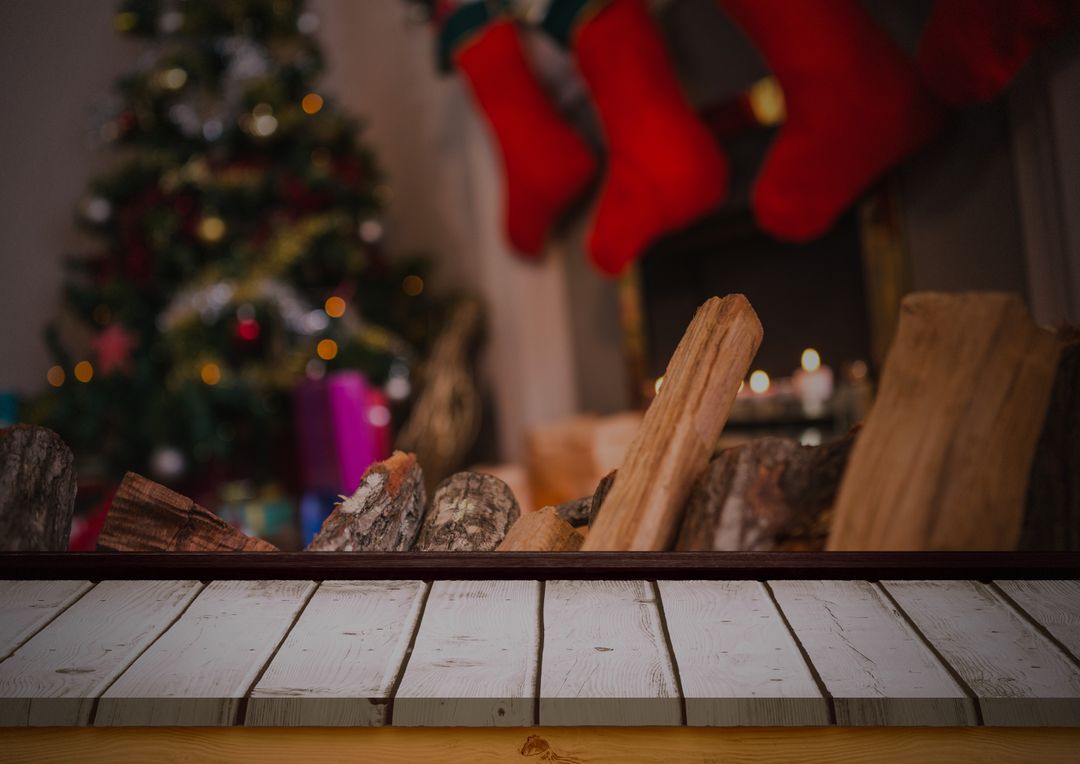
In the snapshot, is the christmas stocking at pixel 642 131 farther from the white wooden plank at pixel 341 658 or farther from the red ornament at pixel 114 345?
the white wooden plank at pixel 341 658

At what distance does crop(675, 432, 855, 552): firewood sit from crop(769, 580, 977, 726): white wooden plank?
35 mm

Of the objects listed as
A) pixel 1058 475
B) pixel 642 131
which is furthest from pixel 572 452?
pixel 1058 475

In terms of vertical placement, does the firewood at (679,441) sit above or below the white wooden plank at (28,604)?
above

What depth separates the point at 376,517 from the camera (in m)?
0.55

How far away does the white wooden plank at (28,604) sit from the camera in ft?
1.53

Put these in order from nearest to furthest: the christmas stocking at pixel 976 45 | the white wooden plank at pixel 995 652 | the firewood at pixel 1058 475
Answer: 1. the white wooden plank at pixel 995 652
2. the firewood at pixel 1058 475
3. the christmas stocking at pixel 976 45

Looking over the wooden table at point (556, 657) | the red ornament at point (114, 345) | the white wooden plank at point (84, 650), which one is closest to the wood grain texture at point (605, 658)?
the wooden table at point (556, 657)

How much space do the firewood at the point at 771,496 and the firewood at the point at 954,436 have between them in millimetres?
12

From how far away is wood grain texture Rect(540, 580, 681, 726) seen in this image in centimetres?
39

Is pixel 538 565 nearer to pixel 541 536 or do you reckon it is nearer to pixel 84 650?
pixel 541 536

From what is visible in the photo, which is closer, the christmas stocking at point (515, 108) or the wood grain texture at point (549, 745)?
the wood grain texture at point (549, 745)

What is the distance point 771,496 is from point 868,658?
12 centimetres

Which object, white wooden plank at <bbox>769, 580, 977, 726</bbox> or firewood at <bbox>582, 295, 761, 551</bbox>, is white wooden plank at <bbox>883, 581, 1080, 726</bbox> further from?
firewood at <bbox>582, 295, 761, 551</bbox>

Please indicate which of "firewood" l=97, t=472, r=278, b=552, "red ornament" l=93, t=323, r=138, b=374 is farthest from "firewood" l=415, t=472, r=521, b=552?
"red ornament" l=93, t=323, r=138, b=374
